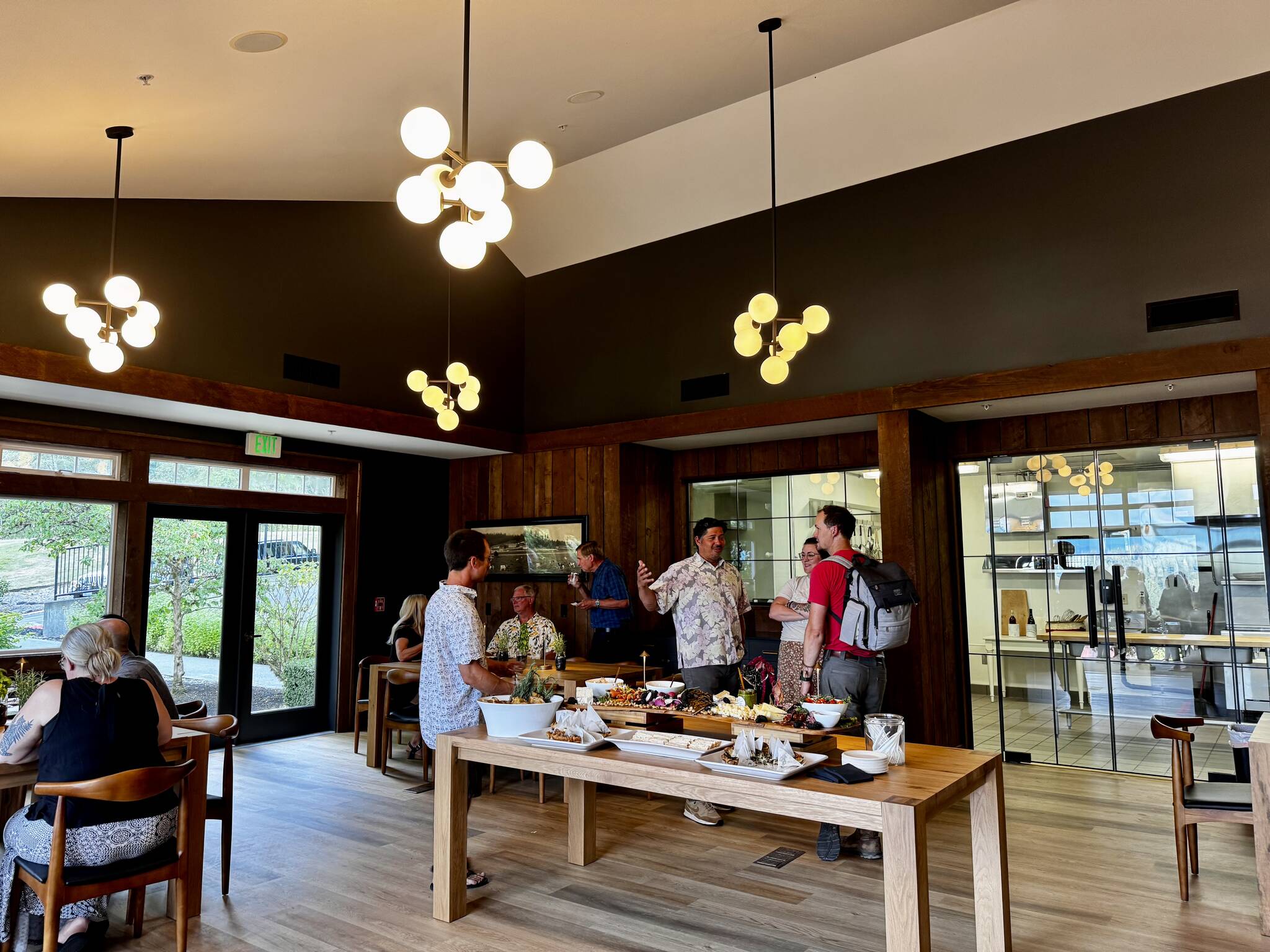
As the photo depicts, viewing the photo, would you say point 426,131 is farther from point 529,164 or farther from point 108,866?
point 108,866

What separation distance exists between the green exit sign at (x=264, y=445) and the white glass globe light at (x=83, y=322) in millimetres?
2811

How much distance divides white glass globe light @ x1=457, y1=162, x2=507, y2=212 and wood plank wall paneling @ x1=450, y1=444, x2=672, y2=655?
509 cm

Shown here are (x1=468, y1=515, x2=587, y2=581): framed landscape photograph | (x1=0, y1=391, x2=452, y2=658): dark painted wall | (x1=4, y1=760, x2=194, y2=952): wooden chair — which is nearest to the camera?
(x1=4, y1=760, x2=194, y2=952): wooden chair

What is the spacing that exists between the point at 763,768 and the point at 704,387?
16.4 ft

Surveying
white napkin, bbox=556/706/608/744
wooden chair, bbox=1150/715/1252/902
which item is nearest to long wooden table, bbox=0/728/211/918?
white napkin, bbox=556/706/608/744

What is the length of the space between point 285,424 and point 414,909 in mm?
4499

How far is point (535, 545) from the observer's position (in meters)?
8.45

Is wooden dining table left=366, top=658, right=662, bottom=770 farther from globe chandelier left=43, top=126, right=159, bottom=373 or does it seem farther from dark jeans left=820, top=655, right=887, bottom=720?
globe chandelier left=43, top=126, right=159, bottom=373

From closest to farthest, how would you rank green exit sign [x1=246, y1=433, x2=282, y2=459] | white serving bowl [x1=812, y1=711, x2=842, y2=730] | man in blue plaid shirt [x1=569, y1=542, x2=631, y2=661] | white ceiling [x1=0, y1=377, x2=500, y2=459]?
white serving bowl [x1=812, y1=711, x2=842, y2=730] < white ceiling [x1=0, y1=377, x2=500, y2=459] < man in blue plaid shirt [x1=569, y1=542, x2=631, y2=661] < green exit sign [x1=246, y1=433, x2=282, y2=459]

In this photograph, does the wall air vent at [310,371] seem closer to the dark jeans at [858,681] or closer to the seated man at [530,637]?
the seated man at [530,637]

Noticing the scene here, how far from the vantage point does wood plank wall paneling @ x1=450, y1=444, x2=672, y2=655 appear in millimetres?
7879

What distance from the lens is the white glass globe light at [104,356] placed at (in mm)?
4594

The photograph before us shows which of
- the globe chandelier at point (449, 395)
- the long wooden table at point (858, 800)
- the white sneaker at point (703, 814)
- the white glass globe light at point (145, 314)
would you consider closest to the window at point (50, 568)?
the white glass globe light at point (145, 314)

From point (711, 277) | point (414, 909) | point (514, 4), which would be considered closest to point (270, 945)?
point (414, 909)
